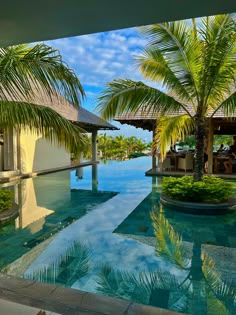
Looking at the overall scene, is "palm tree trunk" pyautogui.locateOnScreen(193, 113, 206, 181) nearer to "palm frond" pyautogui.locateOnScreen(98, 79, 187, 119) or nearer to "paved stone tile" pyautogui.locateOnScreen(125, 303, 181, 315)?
"palm frond" pyautogui.locateOnScreen(98, 79, 187, 119)

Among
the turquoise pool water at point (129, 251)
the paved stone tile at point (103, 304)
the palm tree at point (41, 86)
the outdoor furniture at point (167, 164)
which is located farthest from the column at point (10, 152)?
the paved stone tile at point (103, 304)

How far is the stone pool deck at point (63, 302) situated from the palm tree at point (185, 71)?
543 centimetres

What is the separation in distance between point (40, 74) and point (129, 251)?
349 centimetres

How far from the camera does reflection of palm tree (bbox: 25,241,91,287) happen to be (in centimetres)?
A: 385

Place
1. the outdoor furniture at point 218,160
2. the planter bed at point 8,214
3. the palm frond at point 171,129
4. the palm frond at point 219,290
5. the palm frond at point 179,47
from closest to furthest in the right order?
the palm frond at point 219,290 < the planter bed at point 8,214 < the palm frond at point 179,47 < the palm frond at point 171,129 < the outdoor furniture at point 218,160

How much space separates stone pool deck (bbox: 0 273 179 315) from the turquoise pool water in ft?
1.63

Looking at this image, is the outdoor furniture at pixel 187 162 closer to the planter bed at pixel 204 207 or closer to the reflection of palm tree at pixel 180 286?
the planter bed at pixel 204 207

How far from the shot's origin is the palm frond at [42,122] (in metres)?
5.18

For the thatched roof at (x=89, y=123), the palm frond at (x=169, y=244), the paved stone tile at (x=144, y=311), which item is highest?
the thatched roof at (x=89, y=123)

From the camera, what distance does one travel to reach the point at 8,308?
280cm

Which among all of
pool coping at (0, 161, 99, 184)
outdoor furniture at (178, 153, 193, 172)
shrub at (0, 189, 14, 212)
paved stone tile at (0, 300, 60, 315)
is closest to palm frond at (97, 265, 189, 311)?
paved stone tile at (0, 300, 60, 315)

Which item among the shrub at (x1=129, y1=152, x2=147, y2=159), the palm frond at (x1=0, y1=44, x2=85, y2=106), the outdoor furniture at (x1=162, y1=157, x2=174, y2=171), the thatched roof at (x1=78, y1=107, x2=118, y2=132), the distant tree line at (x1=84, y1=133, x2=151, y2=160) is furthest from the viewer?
the shrub at (x1=129, y1=152, x2=147, y2=159)

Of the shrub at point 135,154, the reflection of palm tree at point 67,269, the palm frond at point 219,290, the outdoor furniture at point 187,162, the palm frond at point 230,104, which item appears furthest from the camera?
the shrub at point 135,154

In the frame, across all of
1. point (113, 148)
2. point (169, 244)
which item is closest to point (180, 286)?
point (169, 244)
